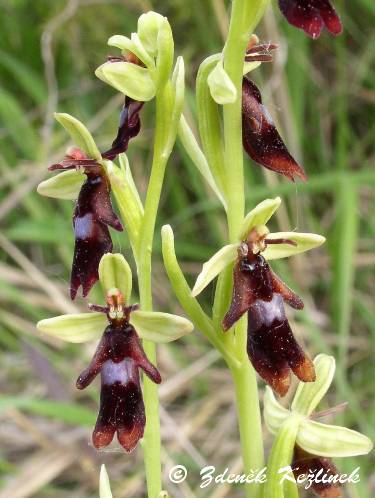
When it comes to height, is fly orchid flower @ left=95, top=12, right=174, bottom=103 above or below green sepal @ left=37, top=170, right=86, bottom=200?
above

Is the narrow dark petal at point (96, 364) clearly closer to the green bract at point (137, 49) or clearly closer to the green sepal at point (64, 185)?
the green sepal at point (64, 185)

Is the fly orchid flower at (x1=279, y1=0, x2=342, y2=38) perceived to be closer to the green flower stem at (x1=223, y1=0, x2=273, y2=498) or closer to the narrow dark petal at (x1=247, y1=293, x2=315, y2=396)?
the green flower stem at (x1=223, y1=0, x2=273, y2=498)

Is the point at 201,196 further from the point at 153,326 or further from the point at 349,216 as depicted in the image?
the point at 153,326

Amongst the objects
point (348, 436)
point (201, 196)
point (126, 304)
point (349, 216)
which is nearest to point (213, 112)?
point (126, 304)

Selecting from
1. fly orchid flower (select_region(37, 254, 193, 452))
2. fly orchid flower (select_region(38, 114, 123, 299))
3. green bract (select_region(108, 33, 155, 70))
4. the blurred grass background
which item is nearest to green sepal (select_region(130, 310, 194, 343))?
fly orchid flower (select_region(37, 254, 193, 452))

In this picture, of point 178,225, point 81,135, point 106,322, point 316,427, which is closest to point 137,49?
point 81,135

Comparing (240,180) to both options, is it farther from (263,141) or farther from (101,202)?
(101,202)
